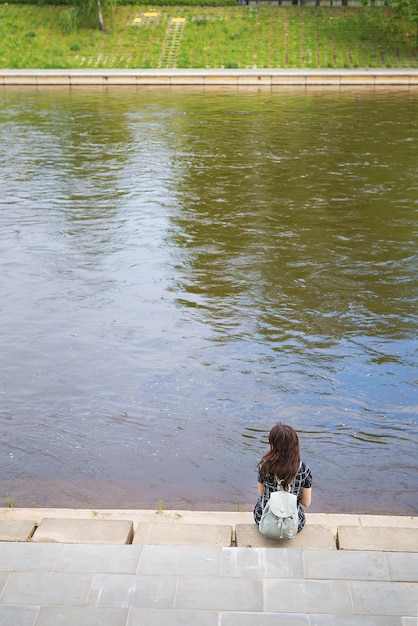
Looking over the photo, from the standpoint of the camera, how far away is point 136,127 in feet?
80.0

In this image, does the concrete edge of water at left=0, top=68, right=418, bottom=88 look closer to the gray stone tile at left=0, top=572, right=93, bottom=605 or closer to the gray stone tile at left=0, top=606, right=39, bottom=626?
the gray stone tile at left=0, top=572, right=93, bottom=605

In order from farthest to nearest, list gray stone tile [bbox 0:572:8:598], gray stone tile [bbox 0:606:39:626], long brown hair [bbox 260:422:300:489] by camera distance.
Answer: long brown hair [bbox 260:422:300:489], gray stone tile [bbox 0:572:8:598], gray stone tile [bbox 0:606:39:626]

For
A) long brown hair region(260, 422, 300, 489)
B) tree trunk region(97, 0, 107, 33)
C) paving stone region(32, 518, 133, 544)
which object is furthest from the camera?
tree trunk region(97, 0, 107, 33)

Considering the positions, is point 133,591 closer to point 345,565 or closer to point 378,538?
point 345,565

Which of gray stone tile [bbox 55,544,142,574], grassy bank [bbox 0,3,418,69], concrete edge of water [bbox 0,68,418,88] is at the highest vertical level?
gray stone tile [bbox 55,544,142,574]

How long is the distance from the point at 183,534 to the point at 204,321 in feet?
17.0

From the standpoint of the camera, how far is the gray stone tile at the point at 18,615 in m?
4.18

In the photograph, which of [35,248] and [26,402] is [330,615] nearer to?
[26,402]

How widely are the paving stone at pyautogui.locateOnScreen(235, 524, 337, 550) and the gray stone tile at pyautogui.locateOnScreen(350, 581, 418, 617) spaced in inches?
20.0

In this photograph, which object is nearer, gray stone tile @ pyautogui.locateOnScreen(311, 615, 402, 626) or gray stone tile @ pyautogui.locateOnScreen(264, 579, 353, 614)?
gray stone tile @ pyautogui.locateOnScreen(311, 615, 402, 626)

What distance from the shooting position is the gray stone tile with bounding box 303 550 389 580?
4.59m

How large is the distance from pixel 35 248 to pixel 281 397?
653 centimetres

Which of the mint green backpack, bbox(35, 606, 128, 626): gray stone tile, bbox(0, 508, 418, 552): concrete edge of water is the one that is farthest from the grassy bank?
bbox(35, 606, 128, 626): gray stone tile

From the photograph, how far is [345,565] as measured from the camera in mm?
4691
